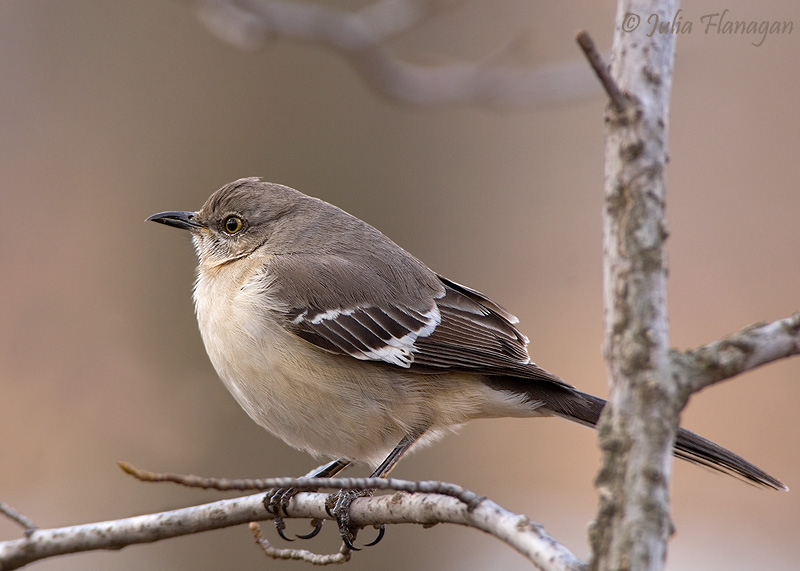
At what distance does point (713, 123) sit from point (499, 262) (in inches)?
116

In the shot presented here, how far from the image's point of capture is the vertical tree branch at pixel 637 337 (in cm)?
161

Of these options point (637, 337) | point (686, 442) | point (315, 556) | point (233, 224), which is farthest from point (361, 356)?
point (637, 337)

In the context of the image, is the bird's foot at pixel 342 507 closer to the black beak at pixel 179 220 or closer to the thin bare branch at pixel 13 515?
the thin bare branch at pixel 13 515

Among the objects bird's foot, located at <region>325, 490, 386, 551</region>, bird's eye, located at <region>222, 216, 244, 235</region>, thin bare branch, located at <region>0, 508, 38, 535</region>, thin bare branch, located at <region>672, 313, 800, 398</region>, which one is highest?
bird's eye, located at <region>222, 216, 244, 235</region>

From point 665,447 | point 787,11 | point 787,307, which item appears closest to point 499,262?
point 787,307

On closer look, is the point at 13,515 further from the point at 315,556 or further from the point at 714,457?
the point at 714,457

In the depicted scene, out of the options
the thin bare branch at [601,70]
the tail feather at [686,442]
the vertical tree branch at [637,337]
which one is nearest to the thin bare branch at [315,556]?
the vertical tree branch at [637,337]

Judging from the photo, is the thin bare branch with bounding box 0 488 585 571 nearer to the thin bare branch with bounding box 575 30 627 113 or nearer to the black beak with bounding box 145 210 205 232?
the thin bare branch with bounding box 575 30 627 113

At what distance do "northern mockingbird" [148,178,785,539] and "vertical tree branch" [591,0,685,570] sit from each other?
171 cm

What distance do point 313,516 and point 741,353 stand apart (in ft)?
6.76

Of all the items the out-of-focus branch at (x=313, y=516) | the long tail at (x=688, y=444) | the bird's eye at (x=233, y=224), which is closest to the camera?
the out-of-focus branch at (x=313, y=516)

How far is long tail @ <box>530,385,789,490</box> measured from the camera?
3.01 m

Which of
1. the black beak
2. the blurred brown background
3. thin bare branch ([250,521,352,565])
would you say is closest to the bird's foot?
thin bare branch ([250,521,352,565])

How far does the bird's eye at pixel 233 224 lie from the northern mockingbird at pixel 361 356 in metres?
0.34
